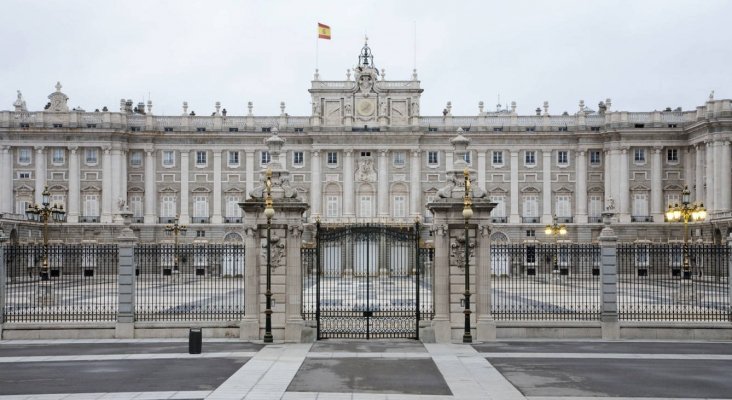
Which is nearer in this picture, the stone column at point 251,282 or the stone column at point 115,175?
the stone column at point 251,282

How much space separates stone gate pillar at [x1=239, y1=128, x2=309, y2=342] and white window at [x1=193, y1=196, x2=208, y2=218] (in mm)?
65813

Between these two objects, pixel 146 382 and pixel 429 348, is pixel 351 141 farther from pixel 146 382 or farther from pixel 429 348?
pixel 146 382

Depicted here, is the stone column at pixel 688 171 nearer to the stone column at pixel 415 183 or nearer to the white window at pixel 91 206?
the stone column at pixel 415 183

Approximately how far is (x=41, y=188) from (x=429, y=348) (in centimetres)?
7371

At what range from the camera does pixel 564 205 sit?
298 feet

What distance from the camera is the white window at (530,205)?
297 feet

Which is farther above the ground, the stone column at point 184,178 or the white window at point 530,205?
the stone column at point 184,178

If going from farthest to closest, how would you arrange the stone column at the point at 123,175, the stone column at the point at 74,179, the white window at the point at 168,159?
the white window at the point at 168,159 → the stone column at the point at 123,175 → the stone column at the point at 74,179

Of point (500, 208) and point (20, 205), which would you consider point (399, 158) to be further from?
point (20, 205)

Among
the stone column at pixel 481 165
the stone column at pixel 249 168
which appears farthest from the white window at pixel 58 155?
the stone column at pixel 481 165

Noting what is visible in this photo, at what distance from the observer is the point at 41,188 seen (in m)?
87.8

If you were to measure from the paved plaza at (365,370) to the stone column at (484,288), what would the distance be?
2.34 feet

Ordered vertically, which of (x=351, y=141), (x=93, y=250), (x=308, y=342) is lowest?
(x=308, y=342)

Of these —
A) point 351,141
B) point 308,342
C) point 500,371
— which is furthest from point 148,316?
point 351,141
